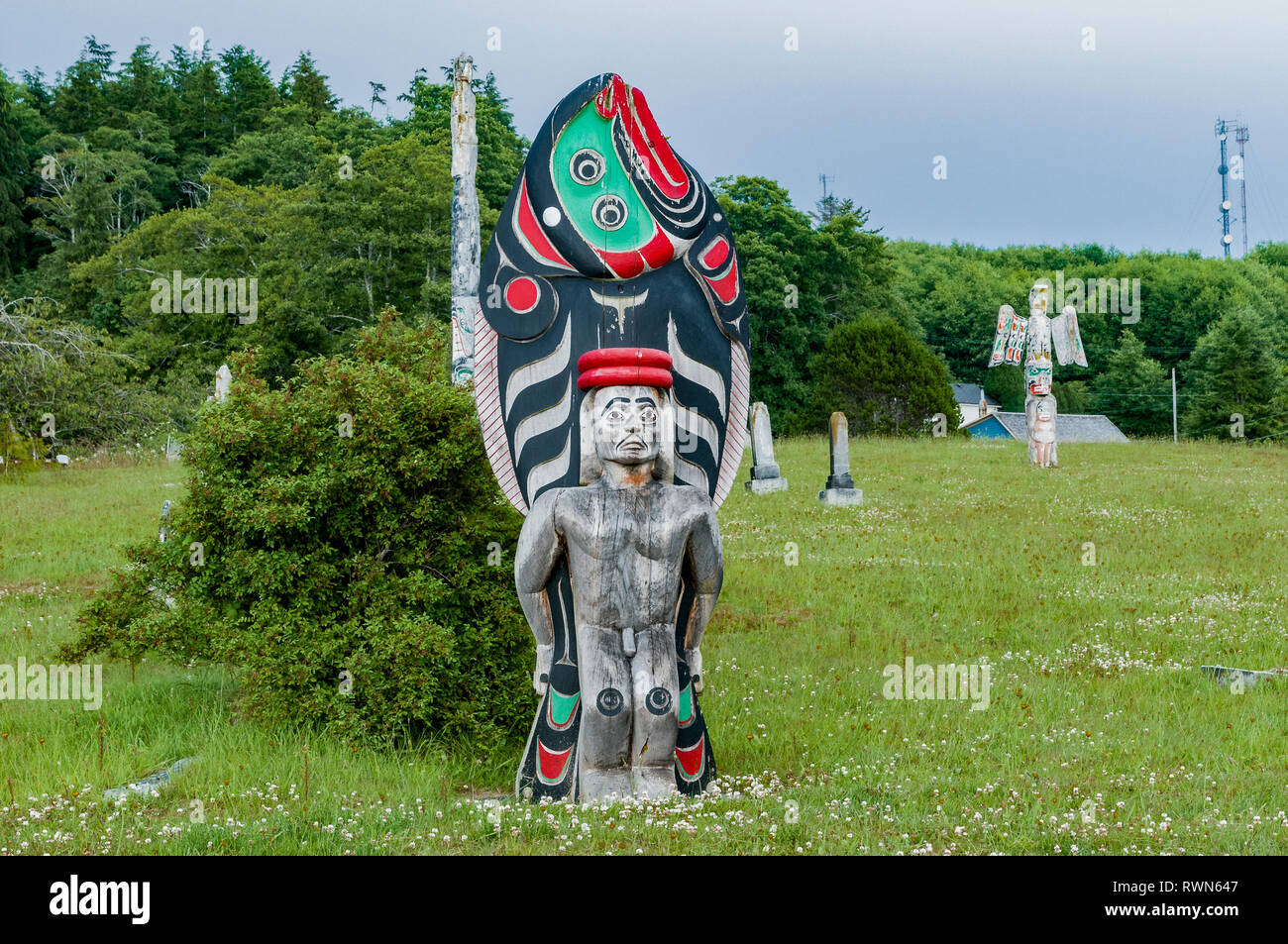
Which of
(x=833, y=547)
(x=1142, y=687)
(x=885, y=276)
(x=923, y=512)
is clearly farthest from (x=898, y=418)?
(x=1142, y=687)

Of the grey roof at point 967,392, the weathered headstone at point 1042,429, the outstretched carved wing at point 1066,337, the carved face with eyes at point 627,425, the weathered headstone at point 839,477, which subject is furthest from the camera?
the grey roof at point 967,392

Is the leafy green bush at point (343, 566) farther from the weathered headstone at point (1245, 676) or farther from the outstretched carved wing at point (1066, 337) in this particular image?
the outstretched carved wing at point (1066, 337)

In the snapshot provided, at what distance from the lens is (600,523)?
6430 millimetres

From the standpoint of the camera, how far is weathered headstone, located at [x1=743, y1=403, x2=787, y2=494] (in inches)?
903

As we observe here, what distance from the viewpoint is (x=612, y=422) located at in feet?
20.9

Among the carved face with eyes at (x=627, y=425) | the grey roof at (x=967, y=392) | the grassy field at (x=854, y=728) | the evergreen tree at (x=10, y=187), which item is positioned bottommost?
the grassy field at (x=854, y=728)

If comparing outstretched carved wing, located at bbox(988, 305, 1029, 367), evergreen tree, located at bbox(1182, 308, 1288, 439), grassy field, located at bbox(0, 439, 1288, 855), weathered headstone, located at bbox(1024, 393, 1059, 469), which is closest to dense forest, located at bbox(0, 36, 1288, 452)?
evergreen tree, located at bbox(1182, 308, 1288, 439)

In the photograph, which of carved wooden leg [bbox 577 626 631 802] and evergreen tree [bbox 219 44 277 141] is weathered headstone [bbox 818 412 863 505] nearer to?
carved wooden leg [bbox 577 626 631 802]

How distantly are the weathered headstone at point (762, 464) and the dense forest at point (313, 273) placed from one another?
10513mm

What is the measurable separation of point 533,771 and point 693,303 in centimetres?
301

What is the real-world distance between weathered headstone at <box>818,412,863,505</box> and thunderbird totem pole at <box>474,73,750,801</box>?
13.9 metres

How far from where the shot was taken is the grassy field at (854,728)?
6.05 metres

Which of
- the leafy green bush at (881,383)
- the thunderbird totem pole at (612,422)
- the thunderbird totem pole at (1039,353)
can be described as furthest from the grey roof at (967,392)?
the thunderbird totem pole at (612,422)

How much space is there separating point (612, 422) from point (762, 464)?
17084 mm
